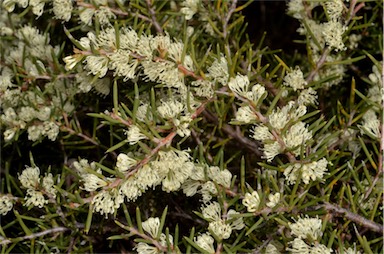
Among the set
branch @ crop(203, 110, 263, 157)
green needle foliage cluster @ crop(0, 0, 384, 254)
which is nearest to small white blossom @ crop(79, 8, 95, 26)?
green needle foliage cluster @ crop(0, 0, 384, 254)

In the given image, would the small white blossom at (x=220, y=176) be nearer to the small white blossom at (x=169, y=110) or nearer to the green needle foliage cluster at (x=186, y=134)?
the green needle foliage cluster at (x=186, y=134)

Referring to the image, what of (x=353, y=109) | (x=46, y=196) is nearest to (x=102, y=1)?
(x=46, y=196)

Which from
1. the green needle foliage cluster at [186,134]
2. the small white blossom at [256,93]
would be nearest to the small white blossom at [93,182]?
the green needle foliage cluster at [186,134]

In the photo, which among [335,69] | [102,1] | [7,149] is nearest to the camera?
[102,1]

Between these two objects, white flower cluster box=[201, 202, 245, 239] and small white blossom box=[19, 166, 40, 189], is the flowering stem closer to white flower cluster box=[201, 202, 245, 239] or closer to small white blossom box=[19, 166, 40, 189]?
white flower cluster box=[201, 202, 245, 239]

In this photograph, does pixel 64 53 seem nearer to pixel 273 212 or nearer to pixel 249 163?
pixel 249 163

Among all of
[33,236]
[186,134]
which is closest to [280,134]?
[186,134]
